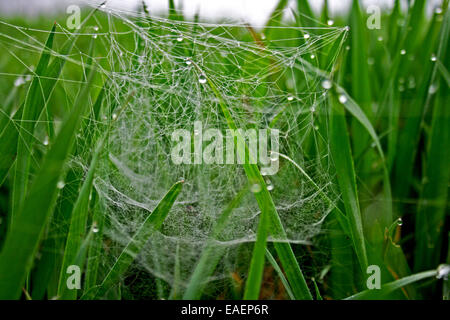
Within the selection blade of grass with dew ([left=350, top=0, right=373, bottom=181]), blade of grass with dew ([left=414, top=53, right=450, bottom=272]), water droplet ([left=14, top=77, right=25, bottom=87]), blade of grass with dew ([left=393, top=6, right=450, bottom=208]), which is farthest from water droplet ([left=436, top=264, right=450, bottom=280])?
water droplet ([left=14, top=77, right=25, bottom=87])

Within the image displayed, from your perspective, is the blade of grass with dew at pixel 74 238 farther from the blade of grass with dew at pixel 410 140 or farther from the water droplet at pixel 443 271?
the blade of grass with dew at pixel 410 140

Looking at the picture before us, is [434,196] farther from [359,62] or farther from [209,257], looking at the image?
[209,257]

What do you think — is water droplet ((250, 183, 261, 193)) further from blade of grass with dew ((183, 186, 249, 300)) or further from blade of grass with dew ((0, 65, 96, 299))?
blade of grass with dew ((0, 65, 96, 299))

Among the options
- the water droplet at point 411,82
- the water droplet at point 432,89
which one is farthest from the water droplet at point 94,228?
the water droplet at point 411,82

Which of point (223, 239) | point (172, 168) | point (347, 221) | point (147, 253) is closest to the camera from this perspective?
point (347, 221)
